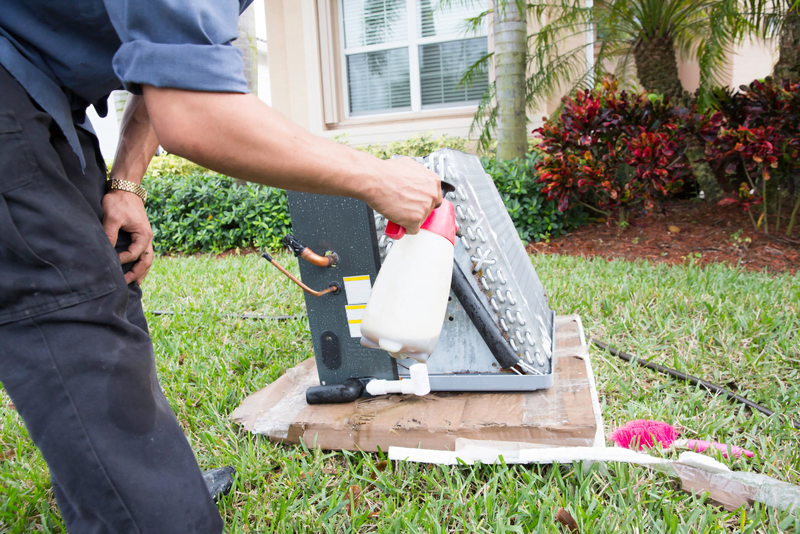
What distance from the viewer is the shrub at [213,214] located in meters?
5.06

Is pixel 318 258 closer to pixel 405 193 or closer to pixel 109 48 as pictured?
pixel 405 193

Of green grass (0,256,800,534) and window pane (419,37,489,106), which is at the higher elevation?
window pane (419,37,489,106)

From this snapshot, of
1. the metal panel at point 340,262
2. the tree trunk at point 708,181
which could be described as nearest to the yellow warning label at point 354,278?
the metal panel at point 340,262

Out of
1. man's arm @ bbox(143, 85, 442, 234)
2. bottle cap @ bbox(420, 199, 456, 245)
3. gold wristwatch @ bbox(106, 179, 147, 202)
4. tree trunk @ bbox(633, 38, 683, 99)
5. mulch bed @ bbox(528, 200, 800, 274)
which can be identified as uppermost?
tree trunk @ bbox(633, 38, 683, 99)

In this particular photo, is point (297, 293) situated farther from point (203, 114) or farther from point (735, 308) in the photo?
point (203, 114)

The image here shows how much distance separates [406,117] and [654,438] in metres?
5.48

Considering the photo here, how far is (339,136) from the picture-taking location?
6.29 m

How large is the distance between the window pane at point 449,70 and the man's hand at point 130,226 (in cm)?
560

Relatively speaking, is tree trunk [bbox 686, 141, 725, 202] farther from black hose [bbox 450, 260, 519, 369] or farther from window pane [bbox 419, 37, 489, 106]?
black hose [bbox 450, 260, 519, 369]

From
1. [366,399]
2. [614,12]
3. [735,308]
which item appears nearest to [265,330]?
[366,399]

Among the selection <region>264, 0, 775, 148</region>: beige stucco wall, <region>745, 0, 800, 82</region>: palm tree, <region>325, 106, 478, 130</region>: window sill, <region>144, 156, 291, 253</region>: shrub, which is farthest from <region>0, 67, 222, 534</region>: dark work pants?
<region>325, 106, 478, 130</region>: window sill

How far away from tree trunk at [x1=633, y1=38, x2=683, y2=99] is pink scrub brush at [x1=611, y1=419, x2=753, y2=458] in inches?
159

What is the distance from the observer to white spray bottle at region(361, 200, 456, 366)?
1103 millimetres

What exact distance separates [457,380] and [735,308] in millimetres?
1691
